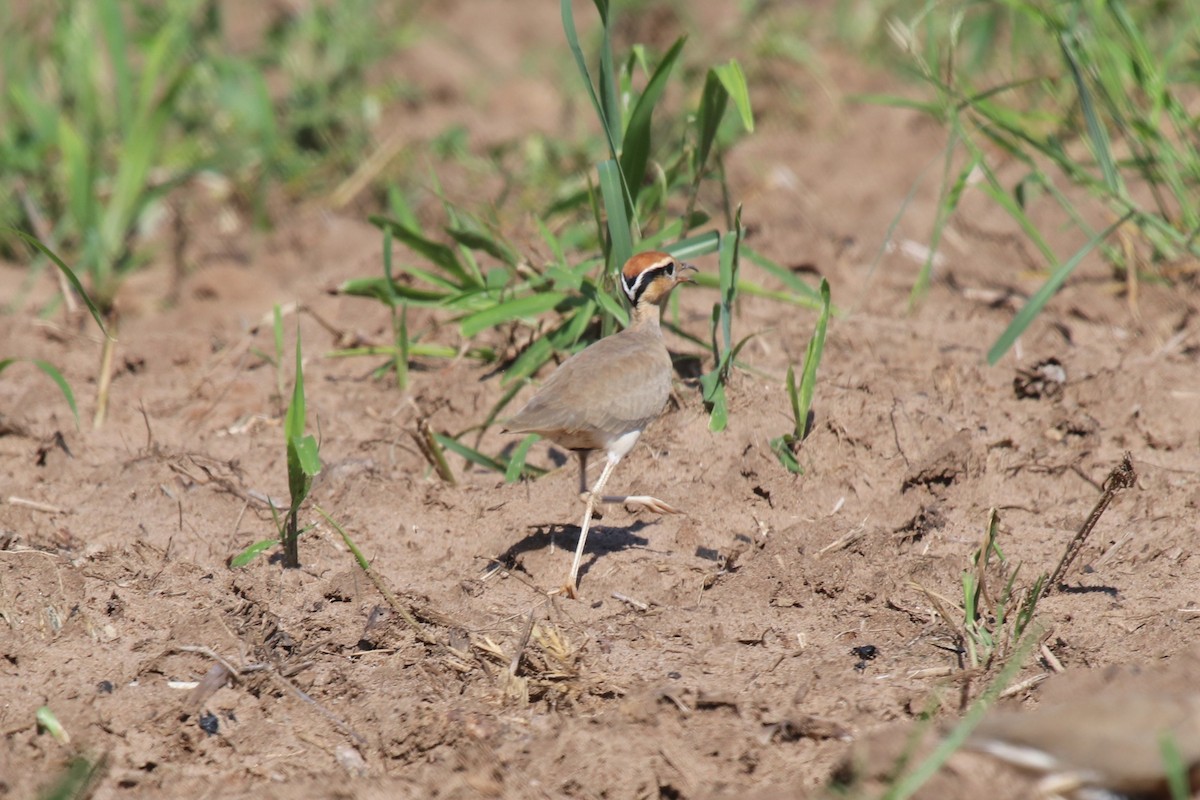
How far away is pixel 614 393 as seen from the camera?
5125mm

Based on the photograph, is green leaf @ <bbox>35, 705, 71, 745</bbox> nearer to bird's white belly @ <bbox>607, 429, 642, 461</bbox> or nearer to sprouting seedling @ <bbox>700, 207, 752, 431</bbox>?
bird's white belly @ <bbox>607, 429, 642, 461</bbox>

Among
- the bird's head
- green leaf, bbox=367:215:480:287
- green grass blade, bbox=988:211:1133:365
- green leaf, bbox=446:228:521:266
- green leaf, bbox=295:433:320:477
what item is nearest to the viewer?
green leaf, bbox=295:433:320:477

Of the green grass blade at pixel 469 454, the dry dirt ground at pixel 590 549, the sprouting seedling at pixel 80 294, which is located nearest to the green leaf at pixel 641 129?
the dry dirt ground at pixel 590 549

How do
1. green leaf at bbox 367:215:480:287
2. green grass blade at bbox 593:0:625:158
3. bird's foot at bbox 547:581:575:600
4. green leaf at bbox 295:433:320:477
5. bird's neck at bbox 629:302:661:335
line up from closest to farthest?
green leaf at bbox 295:433:320:477 → bird's foot at bbox 547:581:575:600 → green grass blade at bbox 593:0:625:158 → bird's neck at bbox 629:302:661:335 → green leaf at bbox 367:215:480:287

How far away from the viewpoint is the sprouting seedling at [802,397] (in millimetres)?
5219

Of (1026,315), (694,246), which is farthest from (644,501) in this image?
(1026,315)

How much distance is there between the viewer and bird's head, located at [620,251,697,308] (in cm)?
561

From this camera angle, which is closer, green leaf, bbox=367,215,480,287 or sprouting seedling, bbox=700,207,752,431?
sprouting seedling, bbox=700,207,752,431

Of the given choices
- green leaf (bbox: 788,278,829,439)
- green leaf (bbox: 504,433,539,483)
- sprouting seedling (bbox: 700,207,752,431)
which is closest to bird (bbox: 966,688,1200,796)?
green leaf (bbox: 788,278,829,439)

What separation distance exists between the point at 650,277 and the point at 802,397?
832 millimetres

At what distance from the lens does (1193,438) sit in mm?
5625

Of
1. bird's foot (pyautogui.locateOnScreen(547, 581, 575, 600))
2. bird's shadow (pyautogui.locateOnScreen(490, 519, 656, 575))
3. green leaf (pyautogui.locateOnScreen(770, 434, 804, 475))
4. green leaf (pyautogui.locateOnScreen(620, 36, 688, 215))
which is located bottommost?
bird's shadow (pyautogui.locateOnScreen(490, 519, 656, 575))

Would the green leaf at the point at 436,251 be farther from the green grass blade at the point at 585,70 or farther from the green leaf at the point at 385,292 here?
the green grass blade at the point at 585,70

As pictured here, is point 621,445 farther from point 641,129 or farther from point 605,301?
point 641,129
